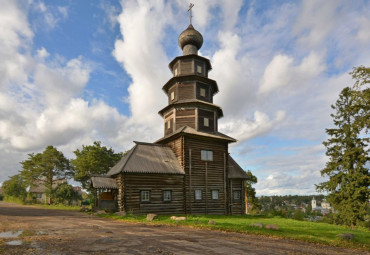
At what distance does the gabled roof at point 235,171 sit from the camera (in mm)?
27328

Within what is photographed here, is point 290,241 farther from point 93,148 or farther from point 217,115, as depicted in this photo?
point 93,148

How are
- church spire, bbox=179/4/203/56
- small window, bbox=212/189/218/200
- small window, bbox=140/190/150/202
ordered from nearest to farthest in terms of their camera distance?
1. small window, bbox=140/190/150/202
2. small window, bbox=212/189/218/200
3. church spire, bbox=179/4/203/56

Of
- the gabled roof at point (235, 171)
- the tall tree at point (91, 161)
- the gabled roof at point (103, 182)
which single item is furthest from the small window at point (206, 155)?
the tall tree at point (91, 161)

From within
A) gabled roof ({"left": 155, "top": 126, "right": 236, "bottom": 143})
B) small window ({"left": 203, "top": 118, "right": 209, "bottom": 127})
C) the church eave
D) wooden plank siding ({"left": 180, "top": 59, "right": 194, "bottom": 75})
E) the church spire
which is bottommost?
gabled roof ({"left": 155, "top": 126, "right": 236, "bottom": 143})

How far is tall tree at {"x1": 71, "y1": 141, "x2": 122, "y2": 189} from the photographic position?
4512 centimetres

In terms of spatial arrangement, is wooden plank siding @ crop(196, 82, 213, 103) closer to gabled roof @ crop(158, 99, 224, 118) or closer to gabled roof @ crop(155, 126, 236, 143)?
gabled roof @ crop(158, 99, 224, 118)

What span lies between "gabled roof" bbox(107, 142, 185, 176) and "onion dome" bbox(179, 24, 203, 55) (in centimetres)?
1248

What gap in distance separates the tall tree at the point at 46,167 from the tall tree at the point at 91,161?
7.20 meters

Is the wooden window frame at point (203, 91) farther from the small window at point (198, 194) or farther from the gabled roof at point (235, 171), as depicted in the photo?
the small window at point (198, 194)

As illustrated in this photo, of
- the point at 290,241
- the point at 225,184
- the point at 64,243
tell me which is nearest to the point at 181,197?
the point at 225,184

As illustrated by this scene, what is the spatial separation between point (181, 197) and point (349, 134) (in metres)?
18.9

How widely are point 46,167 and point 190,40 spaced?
1595 inches

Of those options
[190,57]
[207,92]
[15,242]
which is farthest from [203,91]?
[15,242]

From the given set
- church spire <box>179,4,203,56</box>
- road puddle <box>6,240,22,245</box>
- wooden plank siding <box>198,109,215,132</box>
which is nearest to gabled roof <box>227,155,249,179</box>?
wooden plank siding <box>198,109,215,132</box>
